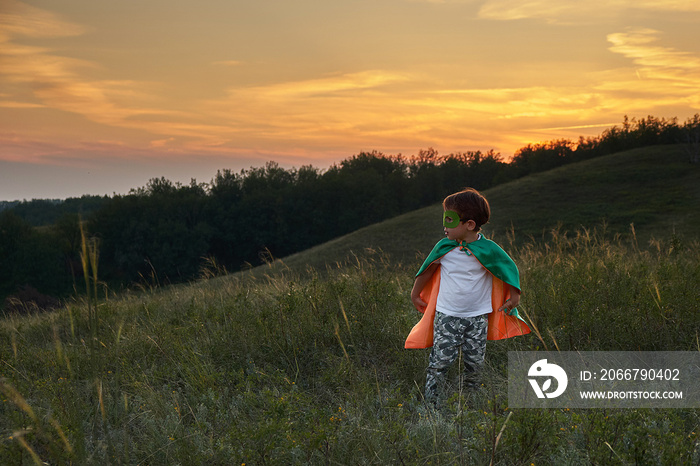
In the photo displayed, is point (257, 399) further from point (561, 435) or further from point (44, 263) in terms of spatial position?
point (44, 263)

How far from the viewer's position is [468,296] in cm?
363

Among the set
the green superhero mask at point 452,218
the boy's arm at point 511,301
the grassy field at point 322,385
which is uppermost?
the green superhero mask at point 452,218

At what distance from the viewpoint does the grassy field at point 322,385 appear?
2582 mm

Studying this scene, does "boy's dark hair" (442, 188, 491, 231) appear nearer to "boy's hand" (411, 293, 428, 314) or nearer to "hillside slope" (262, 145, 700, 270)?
"boy's hand" (411, 293, 428, 314)

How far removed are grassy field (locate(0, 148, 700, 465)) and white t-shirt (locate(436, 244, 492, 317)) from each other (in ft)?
2.01

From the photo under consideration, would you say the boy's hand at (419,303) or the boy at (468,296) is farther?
the boy's hand at (419,303)

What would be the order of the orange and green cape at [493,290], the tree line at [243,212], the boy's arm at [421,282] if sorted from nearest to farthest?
the orange and green cape at [493,290]
the boy's arm at [421,282]
the tree line at [243,212]

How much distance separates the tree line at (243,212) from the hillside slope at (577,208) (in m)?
10.1

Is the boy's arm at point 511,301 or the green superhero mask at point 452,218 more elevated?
the green superhero mask at point 452,218

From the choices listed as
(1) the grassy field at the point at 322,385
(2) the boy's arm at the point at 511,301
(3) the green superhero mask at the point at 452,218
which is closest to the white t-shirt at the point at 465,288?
(2) the boy's arm at the point at 511,301

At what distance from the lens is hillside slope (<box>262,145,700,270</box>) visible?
105ft

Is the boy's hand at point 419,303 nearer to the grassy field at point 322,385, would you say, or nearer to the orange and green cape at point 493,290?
the orange and green cape at point 493,290

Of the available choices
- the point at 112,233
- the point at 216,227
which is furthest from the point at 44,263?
the point at 216,227

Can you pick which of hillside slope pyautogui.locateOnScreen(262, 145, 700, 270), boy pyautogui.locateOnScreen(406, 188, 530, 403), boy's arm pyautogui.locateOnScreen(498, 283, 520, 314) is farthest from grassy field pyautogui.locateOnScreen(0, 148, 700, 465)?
hillside slope pyautogui.locateOnScreen(262, 145, 700, 270)
